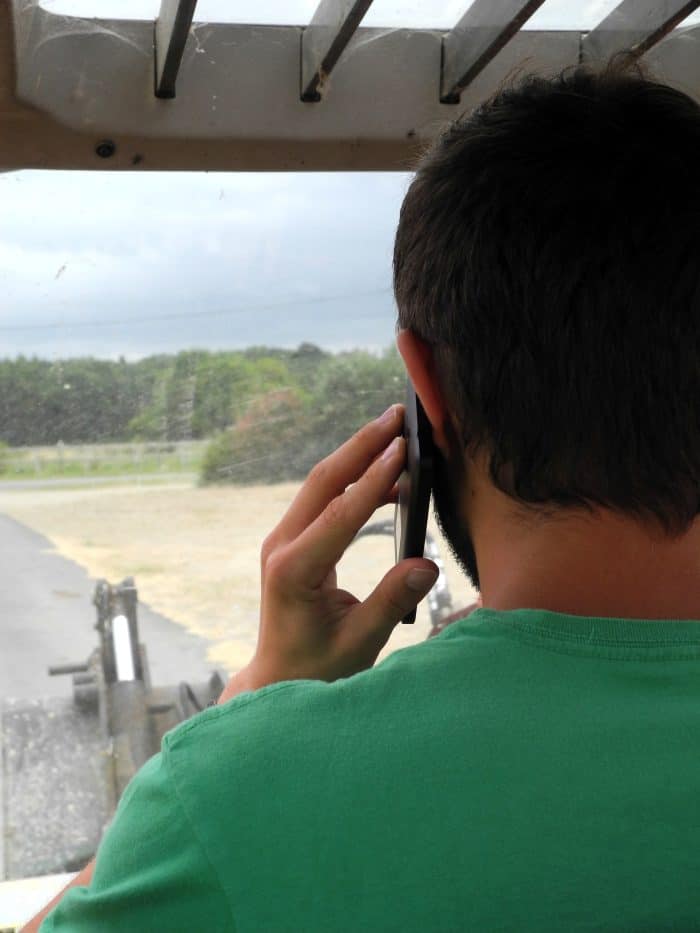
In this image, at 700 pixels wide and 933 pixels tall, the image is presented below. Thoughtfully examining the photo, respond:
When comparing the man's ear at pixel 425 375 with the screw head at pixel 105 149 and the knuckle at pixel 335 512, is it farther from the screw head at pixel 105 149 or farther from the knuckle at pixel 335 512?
the screw head at pixel 105 149

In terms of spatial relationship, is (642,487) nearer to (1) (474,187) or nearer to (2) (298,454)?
(1) (474,187)

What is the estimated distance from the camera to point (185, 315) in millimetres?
1546

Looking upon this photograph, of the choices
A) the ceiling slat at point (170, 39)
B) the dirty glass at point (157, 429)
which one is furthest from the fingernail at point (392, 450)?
the dirty glass at point (157, 429)

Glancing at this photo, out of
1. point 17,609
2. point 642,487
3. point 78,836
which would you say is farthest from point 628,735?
point 78,836

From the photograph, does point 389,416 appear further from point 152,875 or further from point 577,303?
point 152,875

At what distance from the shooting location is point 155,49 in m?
1.03

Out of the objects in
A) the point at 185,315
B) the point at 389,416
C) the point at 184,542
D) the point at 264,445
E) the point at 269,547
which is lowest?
the point at 184,542

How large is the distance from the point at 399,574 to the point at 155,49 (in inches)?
24.1

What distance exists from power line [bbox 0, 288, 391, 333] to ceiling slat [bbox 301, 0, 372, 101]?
1.15ft

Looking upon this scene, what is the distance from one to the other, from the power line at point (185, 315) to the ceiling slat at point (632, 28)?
1.30 feet

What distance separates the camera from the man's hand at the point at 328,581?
0.71 metres

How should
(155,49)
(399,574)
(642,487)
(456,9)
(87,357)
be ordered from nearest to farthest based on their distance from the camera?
(642,487), (399,574), (155,49), (456,9), (87,357)

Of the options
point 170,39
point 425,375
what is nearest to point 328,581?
point 425,375

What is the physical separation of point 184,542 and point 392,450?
3.05ft
